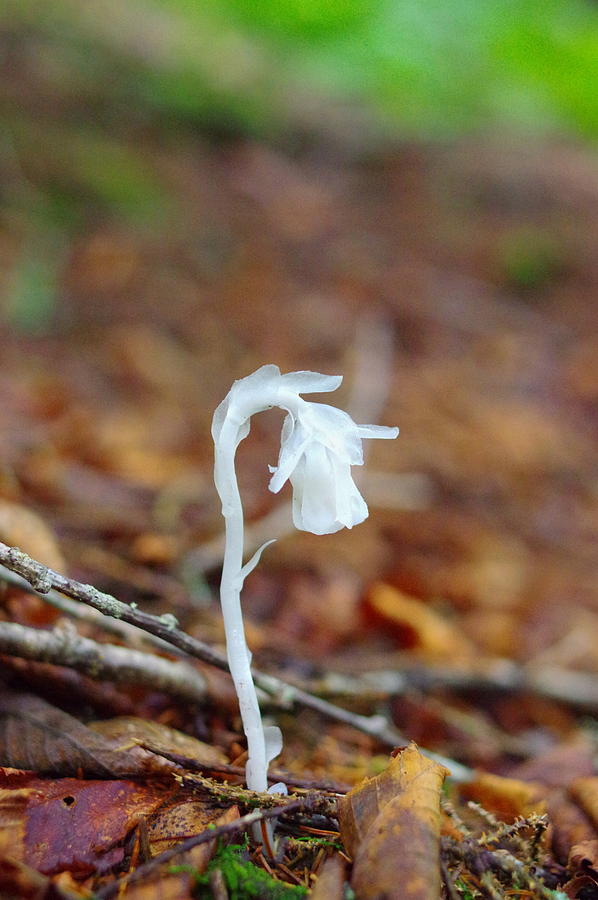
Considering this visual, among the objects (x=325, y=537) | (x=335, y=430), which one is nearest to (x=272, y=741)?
(x=335, y=430)

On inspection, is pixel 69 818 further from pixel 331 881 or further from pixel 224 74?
pixel 224 74

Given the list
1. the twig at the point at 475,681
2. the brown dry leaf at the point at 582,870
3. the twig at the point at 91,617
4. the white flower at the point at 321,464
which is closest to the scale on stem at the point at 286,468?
the white flower at the point at 321,464

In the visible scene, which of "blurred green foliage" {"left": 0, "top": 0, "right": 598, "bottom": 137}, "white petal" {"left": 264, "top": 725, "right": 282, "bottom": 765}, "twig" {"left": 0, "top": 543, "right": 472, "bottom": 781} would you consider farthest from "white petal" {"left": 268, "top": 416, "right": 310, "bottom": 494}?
"blurred green foliage" {"left": 0, "top": 0, "right": 598, "bottom": 137}

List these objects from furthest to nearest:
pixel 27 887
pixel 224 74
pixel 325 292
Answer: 1. pixel 224 74
2. pixel 325 292
3. pixel 27 887

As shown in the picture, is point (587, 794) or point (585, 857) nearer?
point (585, 857)

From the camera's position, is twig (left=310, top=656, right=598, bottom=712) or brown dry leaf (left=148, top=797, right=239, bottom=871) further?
twig (left=310, top=656, right=598, bottom=712)

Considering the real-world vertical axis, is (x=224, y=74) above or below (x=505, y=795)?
above

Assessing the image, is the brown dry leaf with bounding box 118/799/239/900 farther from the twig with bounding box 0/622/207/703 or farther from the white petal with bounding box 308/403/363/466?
the white petal with bounding box 308/403/363/466
